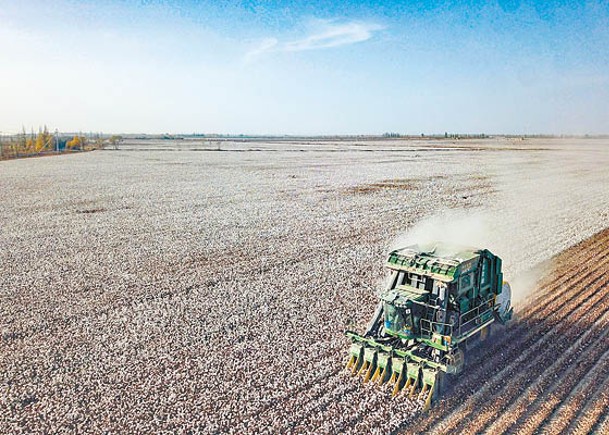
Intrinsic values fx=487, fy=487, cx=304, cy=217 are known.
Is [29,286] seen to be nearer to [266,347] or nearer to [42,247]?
[42,247]

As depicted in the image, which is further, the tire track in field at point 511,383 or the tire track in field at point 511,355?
the tire track in field at point 511,355

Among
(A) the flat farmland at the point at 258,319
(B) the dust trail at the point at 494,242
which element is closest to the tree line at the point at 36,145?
(A) the flat farmland at the point at 258,319

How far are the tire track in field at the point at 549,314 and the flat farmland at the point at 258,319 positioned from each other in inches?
2.1

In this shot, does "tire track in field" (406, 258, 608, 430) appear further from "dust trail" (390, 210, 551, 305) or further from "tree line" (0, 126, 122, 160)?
"tree line" (0, 126, 122, 160)

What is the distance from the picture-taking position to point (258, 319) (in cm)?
1316

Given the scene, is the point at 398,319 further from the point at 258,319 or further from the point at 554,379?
the point at 258,319

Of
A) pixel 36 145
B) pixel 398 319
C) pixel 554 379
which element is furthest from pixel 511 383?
pixel 36 145

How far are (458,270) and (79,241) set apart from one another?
18.7 metres

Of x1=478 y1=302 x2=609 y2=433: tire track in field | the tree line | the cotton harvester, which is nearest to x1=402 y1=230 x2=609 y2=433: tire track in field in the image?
x1=478 y1=302 x2=609 y2=433: tire track in field

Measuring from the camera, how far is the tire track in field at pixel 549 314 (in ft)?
28.2

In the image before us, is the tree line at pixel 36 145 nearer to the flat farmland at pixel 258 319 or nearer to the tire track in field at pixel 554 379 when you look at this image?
the flat farmland at pixel 258 319

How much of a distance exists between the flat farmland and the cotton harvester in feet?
1.40

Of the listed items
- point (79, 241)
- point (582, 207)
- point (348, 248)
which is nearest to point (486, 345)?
point (348, 248)

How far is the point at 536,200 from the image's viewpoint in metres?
33.8
